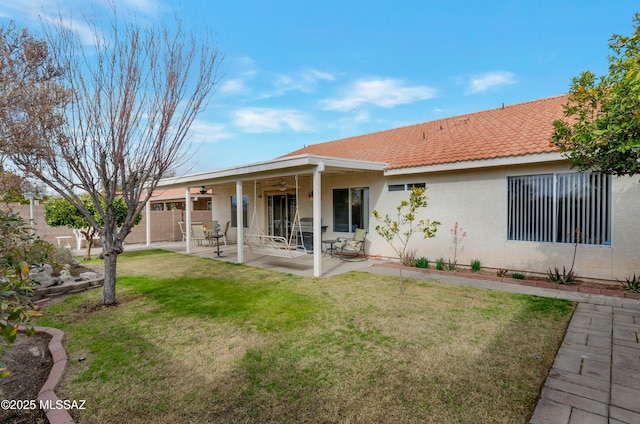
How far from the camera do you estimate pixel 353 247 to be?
1080cm

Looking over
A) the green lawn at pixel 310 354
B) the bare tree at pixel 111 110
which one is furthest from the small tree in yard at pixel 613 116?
the bare tree at pixel 111 110

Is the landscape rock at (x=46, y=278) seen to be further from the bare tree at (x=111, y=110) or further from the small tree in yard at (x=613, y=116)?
the small tree in yard at (x=613, y=116)

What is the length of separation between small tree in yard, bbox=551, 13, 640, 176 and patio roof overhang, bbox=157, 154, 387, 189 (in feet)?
15.9

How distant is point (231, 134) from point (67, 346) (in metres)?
8.29

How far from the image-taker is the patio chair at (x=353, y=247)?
1075cm

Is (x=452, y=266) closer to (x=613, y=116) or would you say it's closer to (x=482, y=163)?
(x=482, y=163)

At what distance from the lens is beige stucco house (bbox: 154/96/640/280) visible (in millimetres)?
6883

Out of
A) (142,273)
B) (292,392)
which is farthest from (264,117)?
(292,392)

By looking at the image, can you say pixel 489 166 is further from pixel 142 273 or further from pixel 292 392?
pixel 142 273

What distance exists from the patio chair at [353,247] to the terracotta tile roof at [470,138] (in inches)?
100

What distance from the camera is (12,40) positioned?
198 inches

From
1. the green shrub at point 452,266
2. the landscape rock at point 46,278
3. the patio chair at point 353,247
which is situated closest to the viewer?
the landscape rock at point 46,278

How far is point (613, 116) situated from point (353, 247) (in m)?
7.98

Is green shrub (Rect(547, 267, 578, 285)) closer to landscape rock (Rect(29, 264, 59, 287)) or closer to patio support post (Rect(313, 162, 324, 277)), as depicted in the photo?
patio support post (Rect(313, 162, 324, 277))
